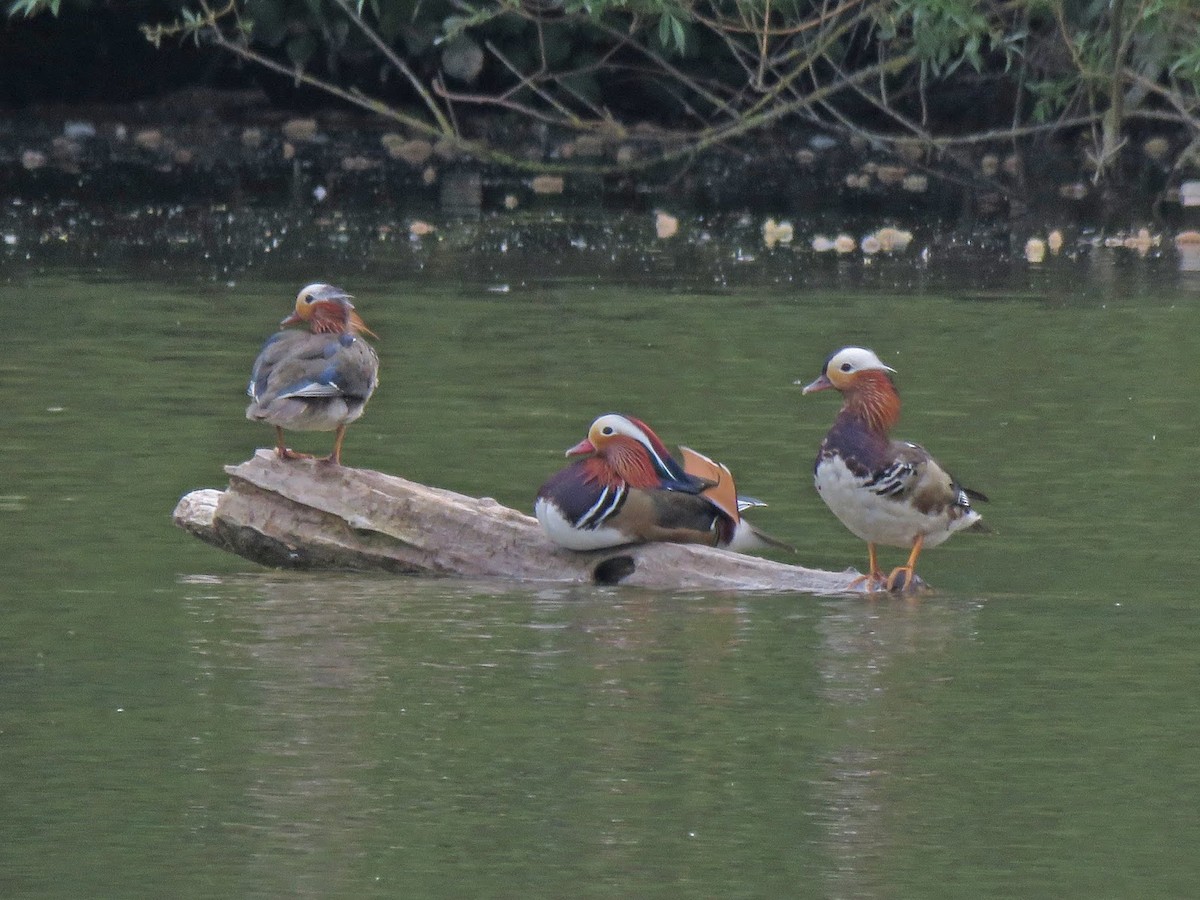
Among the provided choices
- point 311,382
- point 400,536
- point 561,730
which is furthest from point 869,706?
point 311,382

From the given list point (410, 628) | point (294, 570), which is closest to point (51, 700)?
point (410, 628)

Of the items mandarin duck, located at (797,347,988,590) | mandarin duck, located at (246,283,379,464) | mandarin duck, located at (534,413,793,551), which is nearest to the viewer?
mandarin duck, located at (797,347,988,590)

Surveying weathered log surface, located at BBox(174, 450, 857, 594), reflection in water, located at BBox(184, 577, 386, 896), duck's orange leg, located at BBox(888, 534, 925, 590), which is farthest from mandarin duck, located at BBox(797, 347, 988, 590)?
reflection in water, located at BBox(184, 577, 386, 896)

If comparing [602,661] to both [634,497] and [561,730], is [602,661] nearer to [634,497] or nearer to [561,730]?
[561,730]

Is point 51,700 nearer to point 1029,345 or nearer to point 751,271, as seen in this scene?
point 1029,345

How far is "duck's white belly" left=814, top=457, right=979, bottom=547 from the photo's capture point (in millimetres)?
7332

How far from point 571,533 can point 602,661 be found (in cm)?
114

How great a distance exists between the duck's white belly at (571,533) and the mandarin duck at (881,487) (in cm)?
61

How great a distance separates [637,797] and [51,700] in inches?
60.5

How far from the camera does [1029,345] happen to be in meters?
12.2

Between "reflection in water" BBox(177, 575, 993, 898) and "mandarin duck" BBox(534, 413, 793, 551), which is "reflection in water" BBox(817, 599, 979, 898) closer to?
"reflection in water" BBox(177, 575, 993, 898)

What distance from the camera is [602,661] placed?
21.0 ft

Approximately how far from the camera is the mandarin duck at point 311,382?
771 cm

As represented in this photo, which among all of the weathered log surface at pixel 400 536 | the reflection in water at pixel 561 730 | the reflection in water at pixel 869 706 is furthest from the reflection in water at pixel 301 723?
the reflection in water at pixel 869 706
